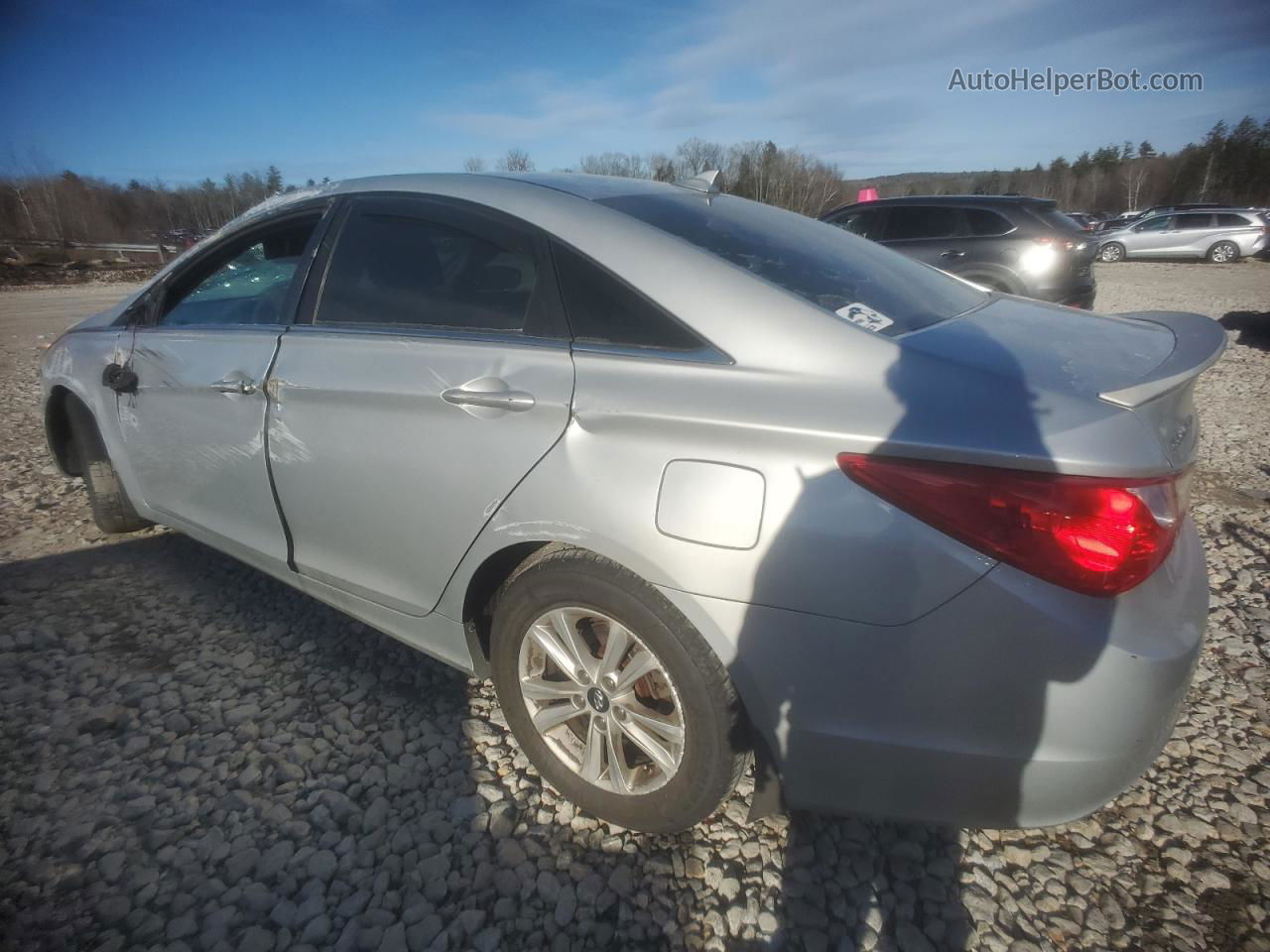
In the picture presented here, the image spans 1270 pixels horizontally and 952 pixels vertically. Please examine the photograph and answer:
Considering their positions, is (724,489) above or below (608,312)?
below

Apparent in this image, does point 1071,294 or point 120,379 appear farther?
point 1071,294

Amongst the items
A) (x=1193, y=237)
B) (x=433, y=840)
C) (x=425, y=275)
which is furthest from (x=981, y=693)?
(x=1193, y=237)

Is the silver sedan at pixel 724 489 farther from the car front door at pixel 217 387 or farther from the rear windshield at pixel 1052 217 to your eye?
the rear windshield at pixel 1052 217

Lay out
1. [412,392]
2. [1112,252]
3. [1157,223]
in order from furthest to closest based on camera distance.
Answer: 1. [1112,252]
2. [1157,223]
3. [412,392]

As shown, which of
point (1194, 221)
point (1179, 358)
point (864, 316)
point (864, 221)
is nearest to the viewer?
point (1179, 358)

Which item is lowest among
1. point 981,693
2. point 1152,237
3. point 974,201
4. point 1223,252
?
point 1223,252

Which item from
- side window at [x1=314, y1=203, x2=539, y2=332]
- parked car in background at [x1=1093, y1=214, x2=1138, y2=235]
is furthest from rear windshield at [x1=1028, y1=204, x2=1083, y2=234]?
parked car in background at [x1=1093, y1=214, x2=1138, y2=235]

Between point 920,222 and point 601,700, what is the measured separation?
9.03 m

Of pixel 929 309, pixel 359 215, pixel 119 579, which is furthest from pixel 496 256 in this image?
pixel 119 579

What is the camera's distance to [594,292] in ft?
5.76

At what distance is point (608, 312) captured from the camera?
1726 millimetres

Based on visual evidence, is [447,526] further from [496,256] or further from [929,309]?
[929,309]

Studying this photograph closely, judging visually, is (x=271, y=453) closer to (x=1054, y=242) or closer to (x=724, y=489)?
(x=724, y=489)

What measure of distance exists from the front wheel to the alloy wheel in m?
26.4
